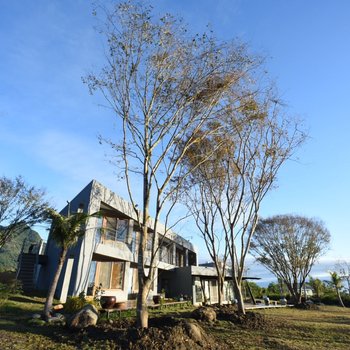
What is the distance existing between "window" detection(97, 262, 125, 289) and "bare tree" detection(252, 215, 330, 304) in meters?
18.2

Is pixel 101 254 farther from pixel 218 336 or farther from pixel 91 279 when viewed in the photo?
pixel 218 336

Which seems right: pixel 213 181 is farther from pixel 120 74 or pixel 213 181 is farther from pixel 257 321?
pixel 120 74

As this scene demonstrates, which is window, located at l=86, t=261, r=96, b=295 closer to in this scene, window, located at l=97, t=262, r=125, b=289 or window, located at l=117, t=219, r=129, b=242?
window, located at l=97, t=262, r=125, b=289

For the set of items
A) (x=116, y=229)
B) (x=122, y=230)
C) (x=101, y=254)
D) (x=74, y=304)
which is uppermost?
(x=122, y=230)

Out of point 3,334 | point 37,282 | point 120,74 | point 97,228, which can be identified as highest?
point 120,74

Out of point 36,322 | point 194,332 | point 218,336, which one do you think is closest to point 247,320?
point 218,336

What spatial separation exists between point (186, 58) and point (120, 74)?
240cm

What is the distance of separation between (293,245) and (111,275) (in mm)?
20084

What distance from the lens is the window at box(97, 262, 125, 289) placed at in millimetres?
19511

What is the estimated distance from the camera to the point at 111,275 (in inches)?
801

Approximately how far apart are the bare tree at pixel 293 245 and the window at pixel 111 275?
18194mm

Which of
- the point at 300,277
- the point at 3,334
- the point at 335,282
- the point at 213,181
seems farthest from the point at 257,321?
the point at 335,282

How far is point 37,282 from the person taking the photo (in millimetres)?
19141

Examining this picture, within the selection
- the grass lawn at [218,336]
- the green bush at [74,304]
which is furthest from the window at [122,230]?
the grass lawn at [218,336]
